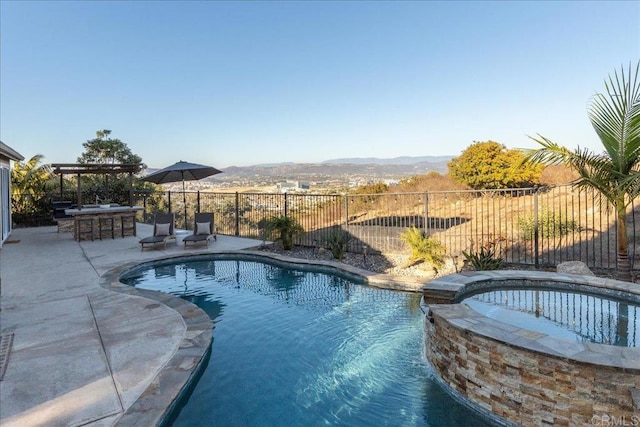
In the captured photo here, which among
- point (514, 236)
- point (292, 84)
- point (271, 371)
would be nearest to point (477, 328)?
point (271, 371)

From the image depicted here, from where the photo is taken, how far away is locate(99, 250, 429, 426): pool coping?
293cm

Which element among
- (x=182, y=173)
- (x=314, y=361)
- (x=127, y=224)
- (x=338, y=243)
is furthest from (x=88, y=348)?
(x=127, y=224)

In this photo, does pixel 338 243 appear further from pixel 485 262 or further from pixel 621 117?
pixel 621 117

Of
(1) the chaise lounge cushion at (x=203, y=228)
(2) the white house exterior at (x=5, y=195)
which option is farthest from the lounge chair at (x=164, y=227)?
(2) the white house exterior at (x=5, y=195)

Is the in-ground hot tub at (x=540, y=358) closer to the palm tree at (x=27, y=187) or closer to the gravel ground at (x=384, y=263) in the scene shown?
the gravel ground at (x=384, y=263)

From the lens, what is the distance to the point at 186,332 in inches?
180

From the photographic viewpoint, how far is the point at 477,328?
3.30 meters

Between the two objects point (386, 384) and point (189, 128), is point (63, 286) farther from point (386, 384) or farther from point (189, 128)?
point (189, 128)

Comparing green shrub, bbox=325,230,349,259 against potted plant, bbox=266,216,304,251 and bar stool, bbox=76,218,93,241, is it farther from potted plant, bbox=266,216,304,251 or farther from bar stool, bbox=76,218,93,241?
bar stool, bbox=76,218,93,241

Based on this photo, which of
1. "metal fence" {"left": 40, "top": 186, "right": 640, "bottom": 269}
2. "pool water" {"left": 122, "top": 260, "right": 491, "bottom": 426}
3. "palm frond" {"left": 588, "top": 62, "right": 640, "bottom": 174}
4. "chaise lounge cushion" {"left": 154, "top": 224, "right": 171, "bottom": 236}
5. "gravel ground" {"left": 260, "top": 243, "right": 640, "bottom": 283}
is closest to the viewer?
"pool water" {"left": 122, "top": 260, "right": 491, "bottom": 426}

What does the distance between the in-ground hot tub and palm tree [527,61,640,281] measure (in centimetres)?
162

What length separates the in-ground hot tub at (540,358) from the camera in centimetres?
258

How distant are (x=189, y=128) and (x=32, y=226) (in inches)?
479

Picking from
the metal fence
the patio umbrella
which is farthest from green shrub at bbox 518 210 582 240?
the patio umbrella
